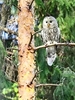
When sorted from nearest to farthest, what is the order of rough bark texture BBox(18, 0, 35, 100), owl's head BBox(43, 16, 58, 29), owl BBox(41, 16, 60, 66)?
rough bark texture BBox(18, 0, 35, 100) → owl BBox(41, 16, 60, 66) → owl's head BBox(43, 16, 58, 29)

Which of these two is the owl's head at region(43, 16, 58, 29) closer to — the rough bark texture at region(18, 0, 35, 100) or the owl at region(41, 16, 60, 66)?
the owl at region(41, 16, 60, 66)

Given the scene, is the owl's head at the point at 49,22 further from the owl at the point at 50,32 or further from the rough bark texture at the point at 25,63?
the rough bark texture at the point at 25,63

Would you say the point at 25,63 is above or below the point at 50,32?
below

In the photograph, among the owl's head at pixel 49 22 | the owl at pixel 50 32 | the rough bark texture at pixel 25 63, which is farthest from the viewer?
the owl's head at pixel 49 22

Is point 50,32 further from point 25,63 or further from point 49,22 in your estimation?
point 25,63

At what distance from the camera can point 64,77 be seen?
5219 millimetres

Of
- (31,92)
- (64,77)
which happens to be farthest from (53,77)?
(31,92)

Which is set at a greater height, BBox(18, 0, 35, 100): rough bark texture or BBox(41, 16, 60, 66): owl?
BBox(41, 16, 60, 66): owl

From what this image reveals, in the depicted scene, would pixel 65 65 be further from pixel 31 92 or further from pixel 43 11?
pixel 31 92

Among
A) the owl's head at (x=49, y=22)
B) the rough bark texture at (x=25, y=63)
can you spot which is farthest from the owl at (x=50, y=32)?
the rough bark texture at (x=25, y=63)

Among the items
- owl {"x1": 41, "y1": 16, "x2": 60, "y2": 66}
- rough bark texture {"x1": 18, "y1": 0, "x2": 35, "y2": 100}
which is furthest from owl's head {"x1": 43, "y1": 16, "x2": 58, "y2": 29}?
rough bark texture {"x1": 18, "y1": 0, "x2": 35, "y2": 100}

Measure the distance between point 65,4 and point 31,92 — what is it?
155cm

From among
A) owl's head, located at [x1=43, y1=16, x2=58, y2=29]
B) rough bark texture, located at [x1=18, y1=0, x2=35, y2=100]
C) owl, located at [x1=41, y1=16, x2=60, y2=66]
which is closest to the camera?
rough bark texture, located at [x1=18, y1=0, x2=35, y2=100]

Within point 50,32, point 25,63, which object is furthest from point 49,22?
point 25,63
